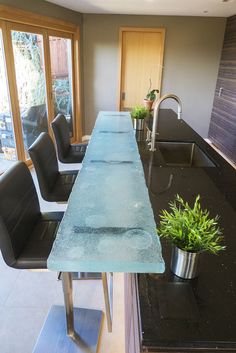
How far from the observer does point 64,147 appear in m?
2.71

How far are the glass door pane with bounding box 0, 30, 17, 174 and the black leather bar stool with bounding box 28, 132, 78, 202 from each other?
1764 mm

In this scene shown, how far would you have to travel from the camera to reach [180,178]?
1.51 meters

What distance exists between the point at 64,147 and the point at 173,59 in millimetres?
3540

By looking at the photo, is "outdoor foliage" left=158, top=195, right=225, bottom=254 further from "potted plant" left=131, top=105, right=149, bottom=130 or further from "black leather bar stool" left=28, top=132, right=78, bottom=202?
"potted plant" left=131, top=105, right=149, bottom=130

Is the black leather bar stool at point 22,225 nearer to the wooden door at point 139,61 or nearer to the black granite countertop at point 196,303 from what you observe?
the black granite countertop at point 196,303

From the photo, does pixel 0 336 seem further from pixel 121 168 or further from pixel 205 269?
pixel 205 269

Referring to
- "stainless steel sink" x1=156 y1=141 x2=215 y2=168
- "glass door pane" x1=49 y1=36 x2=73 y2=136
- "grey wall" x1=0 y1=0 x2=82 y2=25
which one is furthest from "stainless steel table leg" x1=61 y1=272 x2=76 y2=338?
"glass door pane" x1=49 y1=36 x2=73 y2=136

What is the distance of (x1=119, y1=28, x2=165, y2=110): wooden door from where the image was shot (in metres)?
5.04

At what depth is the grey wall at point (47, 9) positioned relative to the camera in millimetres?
3311

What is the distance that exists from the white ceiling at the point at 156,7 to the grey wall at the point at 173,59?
8.1 inches

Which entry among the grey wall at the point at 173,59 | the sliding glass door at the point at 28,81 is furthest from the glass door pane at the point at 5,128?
the grey wall at the point at 173,59

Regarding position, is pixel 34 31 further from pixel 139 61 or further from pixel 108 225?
pixel 108 225

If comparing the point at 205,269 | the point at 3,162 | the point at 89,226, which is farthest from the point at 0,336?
the point at 3,162

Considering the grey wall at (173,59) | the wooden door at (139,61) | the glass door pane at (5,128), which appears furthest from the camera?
the wooden door at (139,61)
